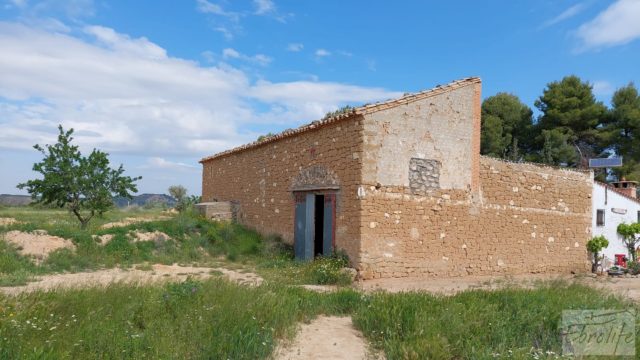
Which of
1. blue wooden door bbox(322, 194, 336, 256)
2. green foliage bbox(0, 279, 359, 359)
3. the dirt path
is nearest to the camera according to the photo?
green foliage bbox(0, 279, 359, 359)

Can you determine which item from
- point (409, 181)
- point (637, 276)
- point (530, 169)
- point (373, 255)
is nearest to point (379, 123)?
point (409, 181)

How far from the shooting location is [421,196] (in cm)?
1166

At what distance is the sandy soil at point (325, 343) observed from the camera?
5.83 m

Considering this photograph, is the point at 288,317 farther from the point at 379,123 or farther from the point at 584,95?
the point at 584,95

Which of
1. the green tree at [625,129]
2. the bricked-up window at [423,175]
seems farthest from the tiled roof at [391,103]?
the green tree at [625,129]

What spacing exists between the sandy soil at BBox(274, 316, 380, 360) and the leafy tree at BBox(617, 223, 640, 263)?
45.5 feet

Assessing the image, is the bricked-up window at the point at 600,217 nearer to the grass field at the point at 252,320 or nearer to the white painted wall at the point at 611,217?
the white painted wall at the point at 611,217

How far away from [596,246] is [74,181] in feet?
53.1

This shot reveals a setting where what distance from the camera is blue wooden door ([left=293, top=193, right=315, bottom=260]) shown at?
501 inches

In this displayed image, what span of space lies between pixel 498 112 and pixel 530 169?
710 inches

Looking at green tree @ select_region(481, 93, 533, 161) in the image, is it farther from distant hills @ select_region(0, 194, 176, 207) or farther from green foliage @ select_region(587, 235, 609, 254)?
distant hills @ select_region(0, 194, 176, 207)

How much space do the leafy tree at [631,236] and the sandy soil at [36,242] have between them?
1693 centimetres

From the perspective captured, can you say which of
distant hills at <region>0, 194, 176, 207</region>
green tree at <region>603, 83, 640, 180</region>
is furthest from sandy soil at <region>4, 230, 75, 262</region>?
distant hills at <region>0, 194, 176, 207</region>

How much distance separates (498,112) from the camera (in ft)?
101
